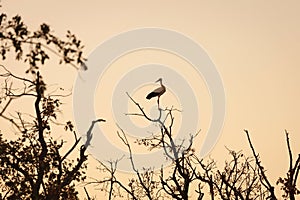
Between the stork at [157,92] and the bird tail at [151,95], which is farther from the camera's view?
the stork at [157,92]

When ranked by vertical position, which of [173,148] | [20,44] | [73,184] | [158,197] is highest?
[158,197]

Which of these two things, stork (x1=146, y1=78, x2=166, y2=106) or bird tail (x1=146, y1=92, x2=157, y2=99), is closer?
bird tail (x1=146, y1=92, x2=157, y2=99)

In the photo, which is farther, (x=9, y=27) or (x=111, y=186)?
(x=111, y=186)

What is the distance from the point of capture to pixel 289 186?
60.2 ft

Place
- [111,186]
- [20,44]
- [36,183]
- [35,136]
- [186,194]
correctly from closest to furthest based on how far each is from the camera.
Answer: [20,44] → [36,183] → [35,136] → [186,194] → [111,186]

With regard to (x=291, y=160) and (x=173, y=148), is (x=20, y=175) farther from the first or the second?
(x=291, y=160)

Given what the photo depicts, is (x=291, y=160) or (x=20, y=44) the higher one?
(x=291, y=160)

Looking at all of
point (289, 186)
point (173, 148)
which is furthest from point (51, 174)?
point (289, 186)

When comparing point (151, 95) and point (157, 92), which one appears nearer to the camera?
point (151, 95)

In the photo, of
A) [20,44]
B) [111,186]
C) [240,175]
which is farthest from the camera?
[111,186]

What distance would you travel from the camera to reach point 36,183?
19969 millimetres

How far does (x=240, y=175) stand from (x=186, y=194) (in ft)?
21.4

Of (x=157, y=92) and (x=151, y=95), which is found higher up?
(x=157, y=92)

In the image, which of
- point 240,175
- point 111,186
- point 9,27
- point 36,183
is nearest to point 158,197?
point 111,186
